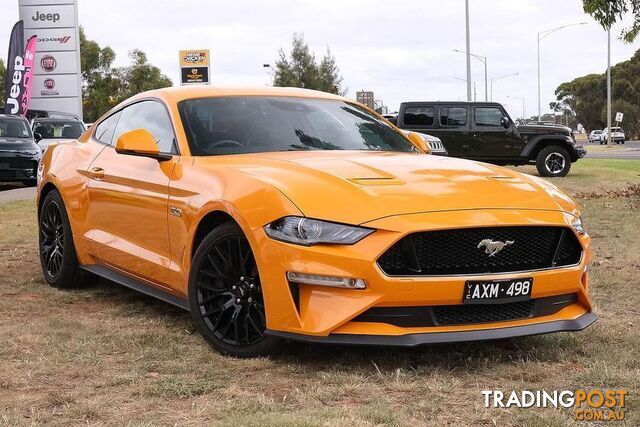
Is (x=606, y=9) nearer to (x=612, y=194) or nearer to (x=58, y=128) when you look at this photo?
(x=612, y=194)

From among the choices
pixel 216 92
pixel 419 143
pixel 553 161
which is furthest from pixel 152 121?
pixel 553 161

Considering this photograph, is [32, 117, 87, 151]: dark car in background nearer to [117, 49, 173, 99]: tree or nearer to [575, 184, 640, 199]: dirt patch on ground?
[575, 184, 640, 199]: dirt patch on ground

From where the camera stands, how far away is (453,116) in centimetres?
1994

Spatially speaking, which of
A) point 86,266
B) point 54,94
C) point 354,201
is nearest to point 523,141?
point 86,266

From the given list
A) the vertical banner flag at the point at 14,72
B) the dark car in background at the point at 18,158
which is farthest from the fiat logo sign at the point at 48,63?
the dark car in background at the point at 18,158

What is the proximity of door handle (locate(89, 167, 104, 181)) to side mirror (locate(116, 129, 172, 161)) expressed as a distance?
736mm

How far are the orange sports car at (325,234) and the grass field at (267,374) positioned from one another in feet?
0.62

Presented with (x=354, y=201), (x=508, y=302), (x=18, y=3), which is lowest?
(x=508, y=302)

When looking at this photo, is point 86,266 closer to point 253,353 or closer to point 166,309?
point 166,309

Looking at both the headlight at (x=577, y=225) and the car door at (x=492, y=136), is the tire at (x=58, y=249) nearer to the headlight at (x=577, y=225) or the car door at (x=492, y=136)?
the headlight at (x=577, y=225)

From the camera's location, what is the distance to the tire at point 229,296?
13.1 feet

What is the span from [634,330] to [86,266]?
3627 mm

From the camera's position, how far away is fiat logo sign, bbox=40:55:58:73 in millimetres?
40688

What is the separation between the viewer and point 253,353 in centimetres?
400
